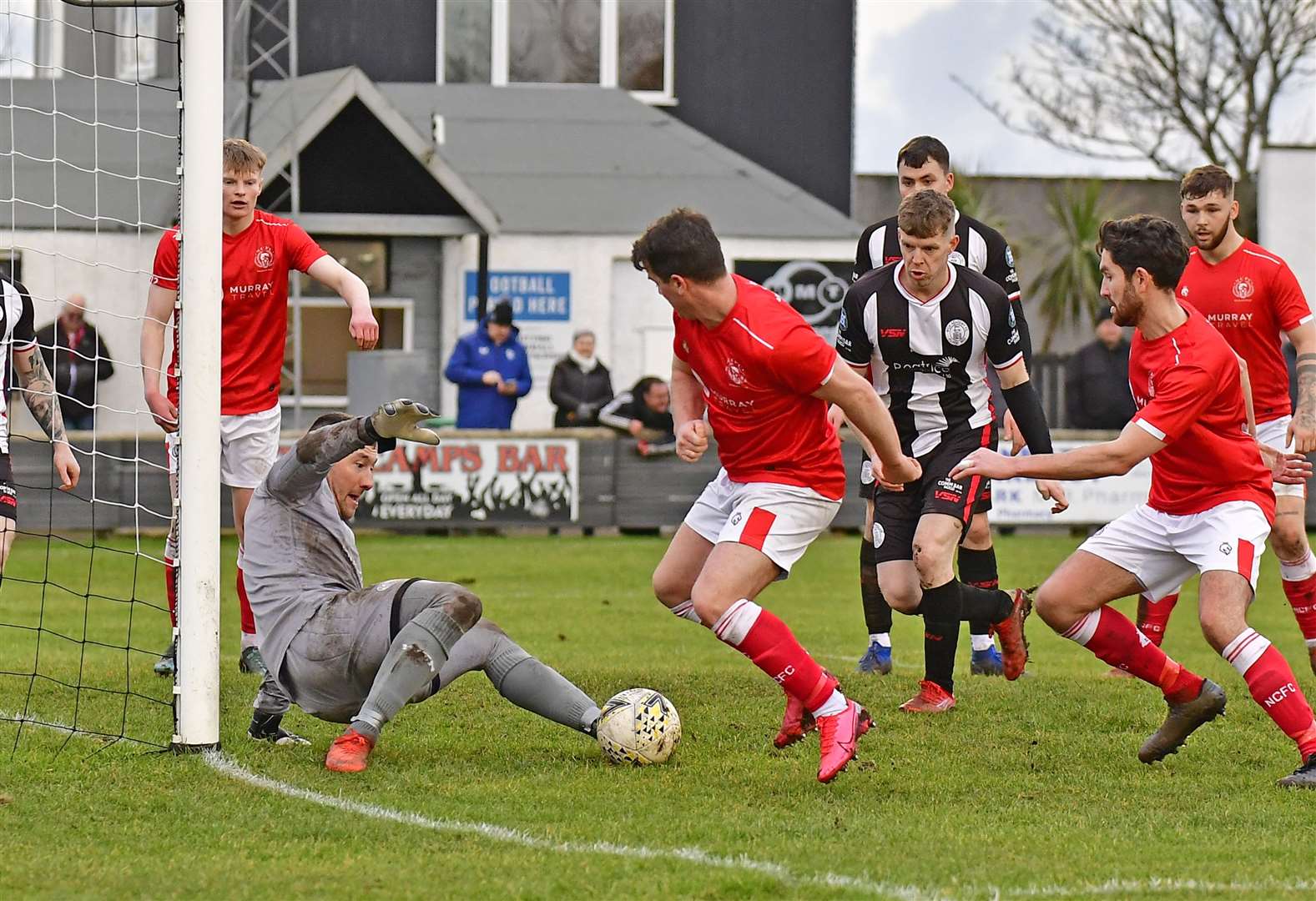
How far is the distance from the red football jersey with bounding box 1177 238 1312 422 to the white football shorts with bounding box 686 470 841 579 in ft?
10.4

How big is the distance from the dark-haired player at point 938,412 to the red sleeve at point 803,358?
1305mm

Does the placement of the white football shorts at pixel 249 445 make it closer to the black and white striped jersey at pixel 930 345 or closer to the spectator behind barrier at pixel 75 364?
the black and white striped jersey at pixel 930 345

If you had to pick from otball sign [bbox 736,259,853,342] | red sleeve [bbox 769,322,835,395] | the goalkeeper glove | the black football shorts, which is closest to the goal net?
the goalkeeper glove

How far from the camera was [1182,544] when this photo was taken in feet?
22.5

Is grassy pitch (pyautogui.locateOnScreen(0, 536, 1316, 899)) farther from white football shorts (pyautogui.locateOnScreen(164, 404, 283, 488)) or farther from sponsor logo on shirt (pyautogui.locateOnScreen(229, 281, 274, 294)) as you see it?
sponsor logo on shirt (pyautogui.locateOnScreen(229, 281, 274, 294))

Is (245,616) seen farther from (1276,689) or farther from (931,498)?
(1276,689)

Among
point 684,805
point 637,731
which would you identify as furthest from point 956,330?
point 684,805

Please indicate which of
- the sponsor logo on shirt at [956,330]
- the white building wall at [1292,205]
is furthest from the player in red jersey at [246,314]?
the white building wall at [1292,205]

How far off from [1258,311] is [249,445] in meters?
5.08

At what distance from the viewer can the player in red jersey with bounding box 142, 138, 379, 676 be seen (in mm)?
8141

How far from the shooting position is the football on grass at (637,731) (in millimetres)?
6684

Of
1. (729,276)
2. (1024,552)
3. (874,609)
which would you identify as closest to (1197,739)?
(874,609)

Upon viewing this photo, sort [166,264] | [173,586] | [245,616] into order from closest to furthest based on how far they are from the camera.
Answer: [173,586] → [166,264] → [245,616]

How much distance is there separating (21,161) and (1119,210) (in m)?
21.0
